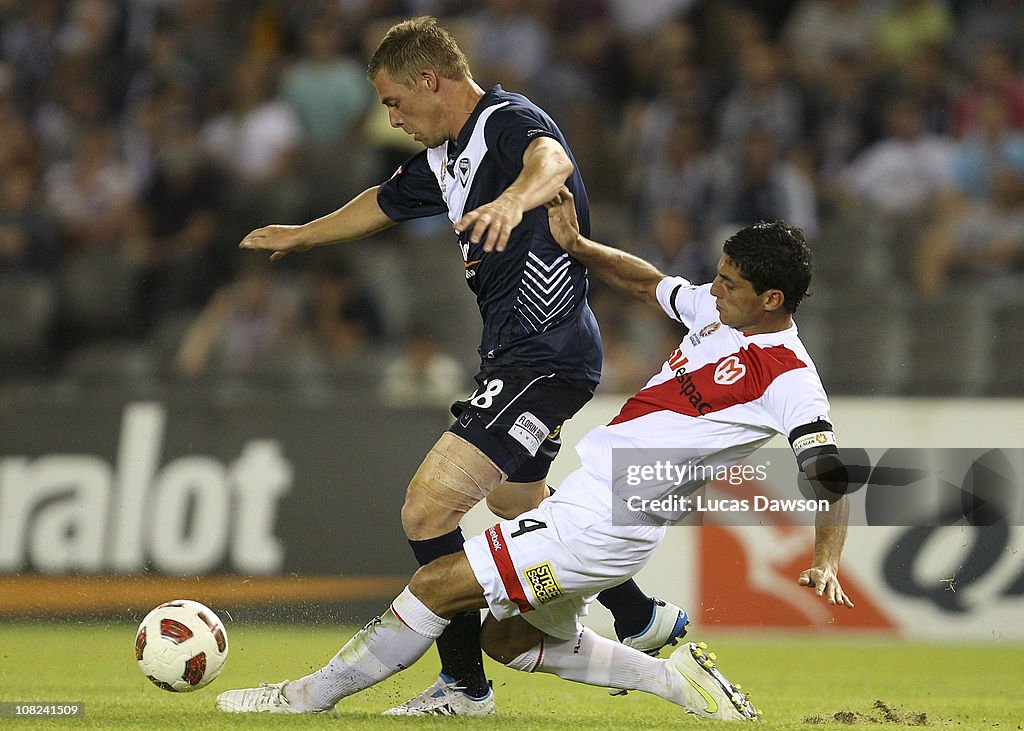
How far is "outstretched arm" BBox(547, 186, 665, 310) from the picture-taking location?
5.30m

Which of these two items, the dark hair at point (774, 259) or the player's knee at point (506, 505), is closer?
the dark hair at point (774, 259)

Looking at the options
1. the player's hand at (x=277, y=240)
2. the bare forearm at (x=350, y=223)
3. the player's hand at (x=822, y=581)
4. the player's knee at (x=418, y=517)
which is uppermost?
the bare forearm at (x=350, y=223)

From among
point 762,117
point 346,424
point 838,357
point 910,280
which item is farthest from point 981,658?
point 762,117

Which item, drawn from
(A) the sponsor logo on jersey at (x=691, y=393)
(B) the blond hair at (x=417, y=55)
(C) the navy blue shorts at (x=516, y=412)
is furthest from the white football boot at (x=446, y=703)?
(B) the blond hair at (x=417, y=55)

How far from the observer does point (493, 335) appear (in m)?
5.42

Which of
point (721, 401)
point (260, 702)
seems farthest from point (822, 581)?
point (260, 702)

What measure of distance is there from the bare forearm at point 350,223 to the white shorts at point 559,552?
1527 mm

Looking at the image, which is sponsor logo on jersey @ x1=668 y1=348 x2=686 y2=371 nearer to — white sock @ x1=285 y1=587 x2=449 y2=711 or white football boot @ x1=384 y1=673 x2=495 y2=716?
white sock @ x1=285 y1=587 x2=449 y2=711

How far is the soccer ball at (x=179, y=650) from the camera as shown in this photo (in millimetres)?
5105

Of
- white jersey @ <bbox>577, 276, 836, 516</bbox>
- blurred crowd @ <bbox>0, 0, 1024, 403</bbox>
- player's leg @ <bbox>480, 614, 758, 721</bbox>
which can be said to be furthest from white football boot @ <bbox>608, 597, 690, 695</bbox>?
blurred crowd @ <bbox>0, 0, 1024, 403</bbox>

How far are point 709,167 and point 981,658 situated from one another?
167 inches

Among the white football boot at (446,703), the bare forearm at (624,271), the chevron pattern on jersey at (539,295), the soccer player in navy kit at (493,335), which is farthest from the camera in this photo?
the bare forearm at (624,271)

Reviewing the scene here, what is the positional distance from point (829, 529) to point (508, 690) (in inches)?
83.4

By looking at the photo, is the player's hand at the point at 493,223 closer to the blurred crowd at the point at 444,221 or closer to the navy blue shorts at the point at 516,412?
the navy blue shorts at the point at 516,412
